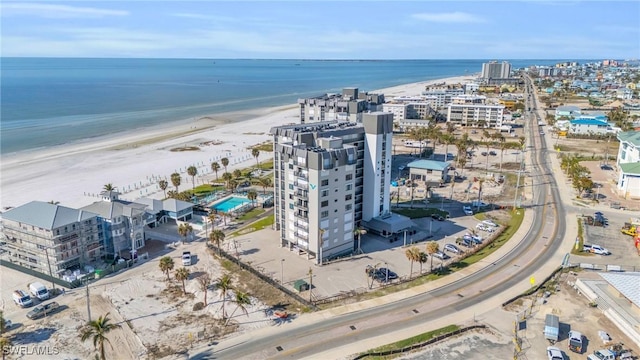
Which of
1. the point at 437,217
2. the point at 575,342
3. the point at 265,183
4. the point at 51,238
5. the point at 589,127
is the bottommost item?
the point at 575,342

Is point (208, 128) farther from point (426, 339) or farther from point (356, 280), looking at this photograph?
point (426, 339)

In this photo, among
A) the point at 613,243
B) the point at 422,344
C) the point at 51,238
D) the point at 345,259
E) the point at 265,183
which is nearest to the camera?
the point at 422,344

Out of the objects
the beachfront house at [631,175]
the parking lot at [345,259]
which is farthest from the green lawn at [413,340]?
the beachfront house at [631,175]

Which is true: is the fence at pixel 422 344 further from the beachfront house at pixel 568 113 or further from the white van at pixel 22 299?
the beachfront house at pixel 568 113

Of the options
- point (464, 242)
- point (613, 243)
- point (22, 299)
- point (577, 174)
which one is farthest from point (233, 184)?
point (577, 174)

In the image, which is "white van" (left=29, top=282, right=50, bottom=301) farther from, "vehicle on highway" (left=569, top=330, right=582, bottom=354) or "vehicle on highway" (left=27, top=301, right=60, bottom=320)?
"vehicle on highway" (left=569, top=330, right=582, bottom=354)

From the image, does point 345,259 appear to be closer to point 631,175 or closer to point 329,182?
point 329,182

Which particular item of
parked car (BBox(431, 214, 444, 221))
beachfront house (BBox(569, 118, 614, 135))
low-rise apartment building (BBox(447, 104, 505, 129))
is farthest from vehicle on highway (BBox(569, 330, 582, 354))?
low-rise apartment building (BBox(447, 104, 505, 129))
